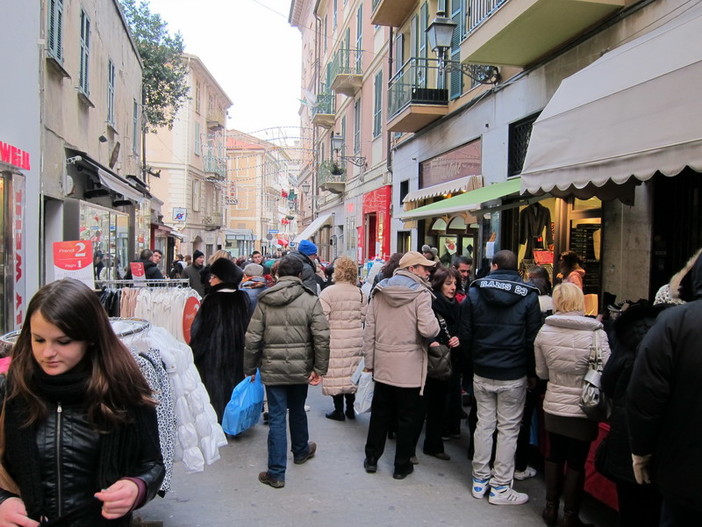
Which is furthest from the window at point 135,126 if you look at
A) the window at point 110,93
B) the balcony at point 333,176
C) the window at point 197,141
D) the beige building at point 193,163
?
the window at point 197,141

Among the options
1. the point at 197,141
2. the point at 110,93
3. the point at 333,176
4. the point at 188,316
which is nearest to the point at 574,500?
the point at 188,316

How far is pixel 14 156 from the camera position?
720cm

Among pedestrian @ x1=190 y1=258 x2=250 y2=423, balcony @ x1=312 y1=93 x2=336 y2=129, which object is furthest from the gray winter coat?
balcony @ x1=312 y1=93 x2=336 y2=129

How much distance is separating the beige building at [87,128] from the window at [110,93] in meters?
0.02

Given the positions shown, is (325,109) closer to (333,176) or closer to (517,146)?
(333,176)

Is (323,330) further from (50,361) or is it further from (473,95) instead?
(473,95)

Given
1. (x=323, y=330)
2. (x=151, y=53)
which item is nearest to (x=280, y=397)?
(x=323, y=330)

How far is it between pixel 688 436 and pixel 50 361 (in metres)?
2.48

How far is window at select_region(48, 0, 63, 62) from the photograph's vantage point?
8.77 meters

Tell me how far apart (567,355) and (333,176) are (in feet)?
74.5

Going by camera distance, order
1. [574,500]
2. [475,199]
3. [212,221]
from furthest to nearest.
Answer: [212,221] → [475,199] → [574,500]

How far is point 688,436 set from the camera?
2.35 meters

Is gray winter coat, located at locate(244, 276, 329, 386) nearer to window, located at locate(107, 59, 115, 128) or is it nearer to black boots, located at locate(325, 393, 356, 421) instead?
black boots, located at locate(325, 393, 356, 421)

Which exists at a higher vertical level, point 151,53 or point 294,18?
point 294,18
